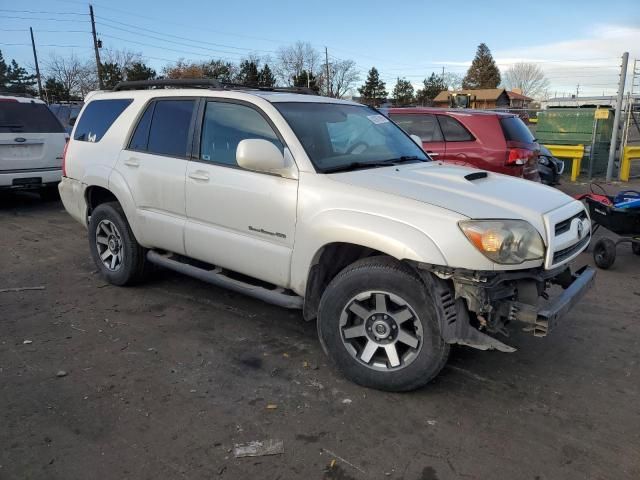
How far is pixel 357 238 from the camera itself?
3.26m

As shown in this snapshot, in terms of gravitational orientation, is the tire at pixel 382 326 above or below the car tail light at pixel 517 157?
below

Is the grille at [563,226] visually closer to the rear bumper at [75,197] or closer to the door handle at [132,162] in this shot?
the door handle at [132,162]

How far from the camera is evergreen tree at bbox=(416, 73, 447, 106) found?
73.2 meters

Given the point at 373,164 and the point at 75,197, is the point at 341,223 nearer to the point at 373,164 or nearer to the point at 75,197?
the point at 373,164

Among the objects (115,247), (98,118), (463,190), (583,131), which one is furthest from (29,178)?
(583,131)

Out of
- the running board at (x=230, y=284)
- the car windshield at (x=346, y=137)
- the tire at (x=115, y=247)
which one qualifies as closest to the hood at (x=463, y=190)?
the car windshield at (x=346, y=137)

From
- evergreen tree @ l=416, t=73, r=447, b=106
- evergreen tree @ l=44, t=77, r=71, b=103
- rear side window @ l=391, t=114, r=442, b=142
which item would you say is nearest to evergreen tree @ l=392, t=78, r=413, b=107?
evergreen tree @ l=416, t=73, r=447, b=106

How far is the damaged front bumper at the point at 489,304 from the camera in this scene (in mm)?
2992

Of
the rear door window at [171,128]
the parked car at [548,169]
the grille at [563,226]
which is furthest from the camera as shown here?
the parked car at [548,169]

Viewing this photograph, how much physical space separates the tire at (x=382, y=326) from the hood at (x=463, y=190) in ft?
1.53

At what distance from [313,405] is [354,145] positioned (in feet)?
6.54

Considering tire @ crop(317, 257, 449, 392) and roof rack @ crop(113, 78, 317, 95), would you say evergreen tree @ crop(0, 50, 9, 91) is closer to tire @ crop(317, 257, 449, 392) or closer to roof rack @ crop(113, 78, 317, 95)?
roof rack @ crop(113, 78, 317, 95)

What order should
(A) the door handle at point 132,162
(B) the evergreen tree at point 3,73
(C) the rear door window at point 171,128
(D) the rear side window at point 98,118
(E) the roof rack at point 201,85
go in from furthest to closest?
(B) the evergreen tree at point 3,73, (D) the rear side window at point 98,118, (A) the door handle at point 132,162, (E) the roof rack at point 201,85, (C) the rear door window at point 171,128

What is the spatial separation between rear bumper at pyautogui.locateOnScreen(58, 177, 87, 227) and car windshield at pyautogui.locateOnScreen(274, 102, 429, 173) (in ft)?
8.55
